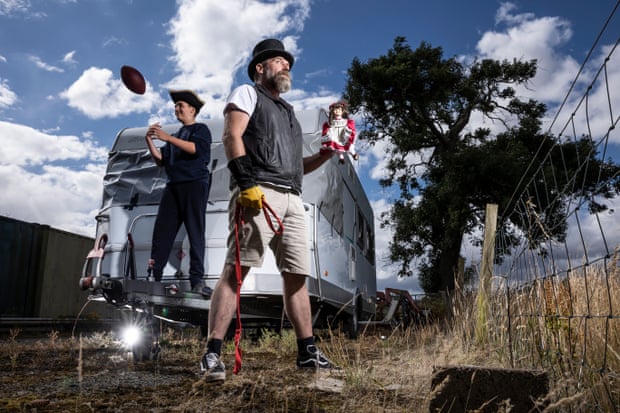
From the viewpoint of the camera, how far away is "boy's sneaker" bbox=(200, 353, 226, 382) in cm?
312

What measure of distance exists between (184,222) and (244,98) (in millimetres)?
2032

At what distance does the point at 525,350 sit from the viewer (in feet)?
12.8

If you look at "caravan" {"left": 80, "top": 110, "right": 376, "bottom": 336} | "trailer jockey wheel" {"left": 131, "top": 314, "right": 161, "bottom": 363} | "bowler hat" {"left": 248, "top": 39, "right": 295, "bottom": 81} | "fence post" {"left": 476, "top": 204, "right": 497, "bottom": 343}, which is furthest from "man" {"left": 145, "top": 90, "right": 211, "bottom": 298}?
"fence post" {"left": 476, "top": 204, "right": 497, "bottom": 343}

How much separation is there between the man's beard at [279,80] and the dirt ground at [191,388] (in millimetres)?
1786

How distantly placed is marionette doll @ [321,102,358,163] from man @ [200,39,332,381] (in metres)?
0.20

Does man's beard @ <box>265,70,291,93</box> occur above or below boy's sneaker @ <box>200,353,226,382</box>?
above

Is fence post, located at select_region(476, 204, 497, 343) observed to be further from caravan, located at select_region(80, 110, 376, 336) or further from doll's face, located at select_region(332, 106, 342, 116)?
doll's face, located at select_region(332, 106, 342, 116)

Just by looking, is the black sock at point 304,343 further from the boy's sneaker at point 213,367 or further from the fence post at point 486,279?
the fence post at point 486,279

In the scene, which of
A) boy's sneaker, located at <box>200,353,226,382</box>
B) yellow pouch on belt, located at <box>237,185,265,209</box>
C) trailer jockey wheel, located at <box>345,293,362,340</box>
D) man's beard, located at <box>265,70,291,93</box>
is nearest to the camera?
boy's sneaker, located at <box>200,353,226,382</box>

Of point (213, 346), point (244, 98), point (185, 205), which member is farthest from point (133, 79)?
point (213, 346)

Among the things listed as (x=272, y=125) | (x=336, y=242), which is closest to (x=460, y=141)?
(x=336, y=242)

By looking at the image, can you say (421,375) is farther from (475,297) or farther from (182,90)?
(182,90)

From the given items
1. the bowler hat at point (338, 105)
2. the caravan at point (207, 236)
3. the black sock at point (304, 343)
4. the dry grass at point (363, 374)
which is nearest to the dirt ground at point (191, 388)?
the dry grass at point (363, 374)

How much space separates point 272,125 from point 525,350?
2312 mm
